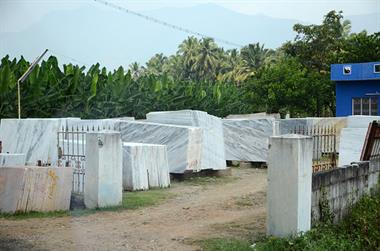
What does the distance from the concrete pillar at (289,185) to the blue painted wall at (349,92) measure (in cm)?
2150

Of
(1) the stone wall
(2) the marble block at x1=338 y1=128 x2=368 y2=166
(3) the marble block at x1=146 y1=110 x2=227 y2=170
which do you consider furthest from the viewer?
(3) the marble block at x1=146 y1=110 x2=227 y2=170

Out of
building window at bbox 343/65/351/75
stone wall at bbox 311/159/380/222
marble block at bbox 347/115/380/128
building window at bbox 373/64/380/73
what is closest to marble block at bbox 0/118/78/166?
stone wall at bbox 311/159/380/222

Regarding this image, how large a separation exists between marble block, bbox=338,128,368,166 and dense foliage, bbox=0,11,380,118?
9522 millimetres

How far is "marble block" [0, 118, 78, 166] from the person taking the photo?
1144cm

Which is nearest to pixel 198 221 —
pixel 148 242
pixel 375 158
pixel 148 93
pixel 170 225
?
pixel 170 225

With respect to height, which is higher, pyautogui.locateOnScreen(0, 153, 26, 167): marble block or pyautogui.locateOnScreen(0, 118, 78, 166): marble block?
pyautogui.locateOnScreen(0, 118, 78, 166): marble block

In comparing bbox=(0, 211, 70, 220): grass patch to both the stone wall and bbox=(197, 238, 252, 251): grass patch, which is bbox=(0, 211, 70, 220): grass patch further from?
the stone wall

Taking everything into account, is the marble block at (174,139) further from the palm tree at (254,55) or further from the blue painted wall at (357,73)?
the palm tree at (254,55)

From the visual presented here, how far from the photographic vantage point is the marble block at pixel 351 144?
45.5 ft

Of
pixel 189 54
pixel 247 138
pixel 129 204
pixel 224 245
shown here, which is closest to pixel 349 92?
pixel 247 138

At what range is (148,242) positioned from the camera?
699 centimetres

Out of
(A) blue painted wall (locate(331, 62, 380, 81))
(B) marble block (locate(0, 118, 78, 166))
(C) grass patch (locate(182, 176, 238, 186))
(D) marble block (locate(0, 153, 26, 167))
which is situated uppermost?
(A) blue painted wall (locate(331, 62, 380, 81))

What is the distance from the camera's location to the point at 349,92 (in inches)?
1093

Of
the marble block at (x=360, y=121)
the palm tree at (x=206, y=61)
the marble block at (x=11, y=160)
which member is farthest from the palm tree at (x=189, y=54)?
the marble block at (x=11, y=160)
